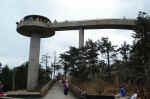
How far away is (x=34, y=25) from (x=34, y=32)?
247 centimetres

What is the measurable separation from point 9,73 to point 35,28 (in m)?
25.0

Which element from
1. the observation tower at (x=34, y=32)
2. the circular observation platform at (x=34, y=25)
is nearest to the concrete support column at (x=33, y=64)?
the observation tower at (x=34, y=32)

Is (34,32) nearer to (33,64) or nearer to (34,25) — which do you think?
(34,25)

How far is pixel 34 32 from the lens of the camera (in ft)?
117

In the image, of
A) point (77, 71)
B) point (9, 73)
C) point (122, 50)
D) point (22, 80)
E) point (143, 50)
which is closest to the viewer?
point (143, 50)

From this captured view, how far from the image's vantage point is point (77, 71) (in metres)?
27.4

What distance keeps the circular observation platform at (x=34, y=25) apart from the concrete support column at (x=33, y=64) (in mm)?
1904

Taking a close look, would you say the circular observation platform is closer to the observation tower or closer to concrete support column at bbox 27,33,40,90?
the observation tower

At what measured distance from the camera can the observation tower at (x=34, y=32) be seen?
33656 millimetres

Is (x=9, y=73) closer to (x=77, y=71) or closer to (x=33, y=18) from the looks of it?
(x=33, y=18)

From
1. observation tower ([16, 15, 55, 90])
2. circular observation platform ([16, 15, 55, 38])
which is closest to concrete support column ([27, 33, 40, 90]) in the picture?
observation tower ([16, 15, 55, 90])

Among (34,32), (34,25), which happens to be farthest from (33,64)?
(34,25)

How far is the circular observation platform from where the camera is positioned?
111 ft

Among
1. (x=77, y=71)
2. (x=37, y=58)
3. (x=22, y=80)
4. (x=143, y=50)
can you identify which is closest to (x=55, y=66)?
(x=22, y=80)
